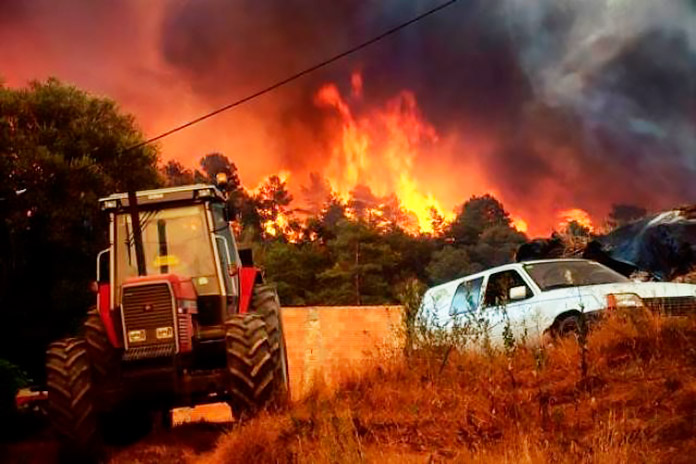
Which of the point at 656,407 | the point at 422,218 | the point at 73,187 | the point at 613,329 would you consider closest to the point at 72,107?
the point at 73,187

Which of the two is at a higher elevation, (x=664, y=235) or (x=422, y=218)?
(x=422, y=218)

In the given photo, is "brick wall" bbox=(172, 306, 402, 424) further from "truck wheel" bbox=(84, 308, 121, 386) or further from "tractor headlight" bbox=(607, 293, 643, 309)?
"truck wheel" bbox=(84, 308, 121, 386)

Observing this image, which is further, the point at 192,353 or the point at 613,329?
the point at 192,353

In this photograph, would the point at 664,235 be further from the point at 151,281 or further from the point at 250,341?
the point at 151,281

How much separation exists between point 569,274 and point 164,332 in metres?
6.10

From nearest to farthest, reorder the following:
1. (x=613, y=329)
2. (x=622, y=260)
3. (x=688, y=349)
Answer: (x=688, y=349), (x=613, y=329), (x=622, y=260)

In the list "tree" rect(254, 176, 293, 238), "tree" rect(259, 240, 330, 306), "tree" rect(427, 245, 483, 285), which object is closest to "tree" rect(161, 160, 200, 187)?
"tree" rect(254, 176, 293, 238)

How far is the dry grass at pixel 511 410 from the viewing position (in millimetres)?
5473

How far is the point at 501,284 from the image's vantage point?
36.3 feet

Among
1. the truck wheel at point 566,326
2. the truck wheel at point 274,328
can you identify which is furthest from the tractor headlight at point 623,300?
the truck wheel at point 274,328

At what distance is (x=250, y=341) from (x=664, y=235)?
325 inches

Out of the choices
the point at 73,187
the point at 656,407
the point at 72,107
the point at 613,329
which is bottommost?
the point at 656,407

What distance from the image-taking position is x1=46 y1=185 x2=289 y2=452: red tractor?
846 centimetres

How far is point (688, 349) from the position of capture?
23.4 ft
